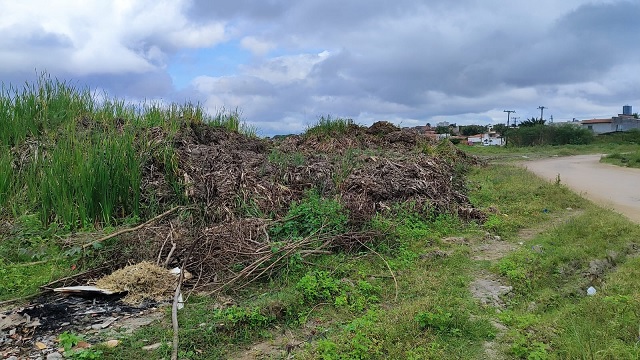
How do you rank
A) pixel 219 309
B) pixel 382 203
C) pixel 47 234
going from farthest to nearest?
pixel 382 203
pixel 47 234
pixel 219 309

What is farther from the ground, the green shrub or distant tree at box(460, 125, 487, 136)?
distant tree at box(460, 125, 487, 136)

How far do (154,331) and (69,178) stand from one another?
3039mm

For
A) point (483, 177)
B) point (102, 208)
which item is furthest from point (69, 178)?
point (483, 177)

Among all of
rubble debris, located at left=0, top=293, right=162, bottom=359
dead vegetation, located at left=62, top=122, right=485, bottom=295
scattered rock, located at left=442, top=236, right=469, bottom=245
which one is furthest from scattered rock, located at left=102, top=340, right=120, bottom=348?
scattered rock, located at left=442, top=236, right=469, bottom=245

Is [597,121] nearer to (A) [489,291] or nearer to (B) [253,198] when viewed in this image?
(B) [253,198]

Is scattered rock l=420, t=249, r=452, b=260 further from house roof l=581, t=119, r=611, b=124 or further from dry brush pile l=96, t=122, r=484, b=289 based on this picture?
house roof l=581, t=119, r=611, b=124

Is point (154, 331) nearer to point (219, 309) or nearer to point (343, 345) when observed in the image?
point (219, 309)

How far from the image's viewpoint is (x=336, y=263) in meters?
4.40

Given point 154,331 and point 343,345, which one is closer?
point 343,345

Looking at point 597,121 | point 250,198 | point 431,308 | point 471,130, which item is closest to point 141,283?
point 250,198

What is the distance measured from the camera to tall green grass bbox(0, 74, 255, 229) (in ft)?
17.2

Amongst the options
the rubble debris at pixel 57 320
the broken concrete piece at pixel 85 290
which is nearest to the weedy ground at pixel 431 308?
the rubble debris at pixel 57 320

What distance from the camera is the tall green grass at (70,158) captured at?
5238mm

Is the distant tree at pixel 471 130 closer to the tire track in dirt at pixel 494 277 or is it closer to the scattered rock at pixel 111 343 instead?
the tire track in dirt at pixel 494 277
